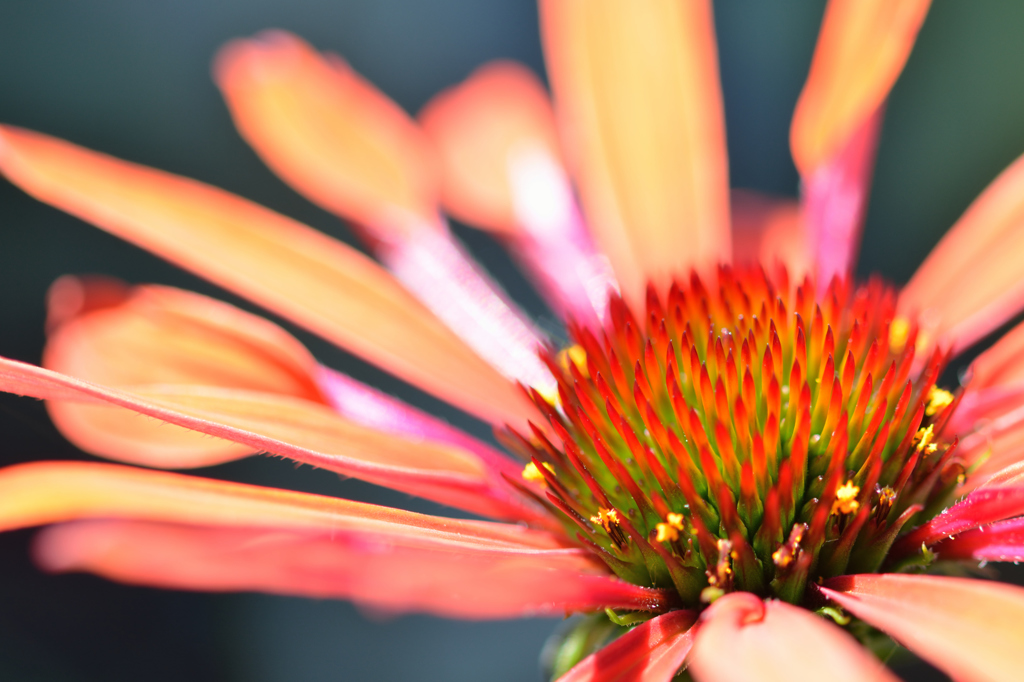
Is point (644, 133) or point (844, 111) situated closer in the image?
point (844, 111)

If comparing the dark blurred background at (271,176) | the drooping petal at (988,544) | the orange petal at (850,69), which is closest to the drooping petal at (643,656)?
the drooping petal at (988,544)

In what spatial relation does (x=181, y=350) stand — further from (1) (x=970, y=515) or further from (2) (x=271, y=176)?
(2) (x=271, y=176)

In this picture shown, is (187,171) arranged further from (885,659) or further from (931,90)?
(885,659)

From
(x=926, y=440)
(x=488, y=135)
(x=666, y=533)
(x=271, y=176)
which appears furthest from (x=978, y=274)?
(x=271, y=176)

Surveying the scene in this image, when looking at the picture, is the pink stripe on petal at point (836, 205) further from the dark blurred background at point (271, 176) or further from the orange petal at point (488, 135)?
the dark blurred background at point (271, 176)

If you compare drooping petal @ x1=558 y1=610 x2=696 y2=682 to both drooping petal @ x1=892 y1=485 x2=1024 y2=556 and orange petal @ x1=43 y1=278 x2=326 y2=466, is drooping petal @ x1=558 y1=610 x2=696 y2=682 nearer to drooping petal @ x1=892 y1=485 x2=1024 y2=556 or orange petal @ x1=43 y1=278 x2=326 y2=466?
drooping petal @ x1=892 y1=485 x2=1024 y2=556

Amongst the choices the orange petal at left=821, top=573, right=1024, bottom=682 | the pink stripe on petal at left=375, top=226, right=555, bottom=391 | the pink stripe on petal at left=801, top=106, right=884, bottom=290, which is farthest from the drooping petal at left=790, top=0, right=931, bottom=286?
the orange petal at left=821, top=573, right=1024, bottom=682
